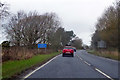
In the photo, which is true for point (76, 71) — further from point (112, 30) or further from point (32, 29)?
point (32, 29)

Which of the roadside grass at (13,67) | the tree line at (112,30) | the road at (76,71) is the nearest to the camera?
the road at (76,71)

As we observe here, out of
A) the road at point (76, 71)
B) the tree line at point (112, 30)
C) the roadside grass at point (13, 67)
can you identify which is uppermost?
the tree line at point (112, 30)

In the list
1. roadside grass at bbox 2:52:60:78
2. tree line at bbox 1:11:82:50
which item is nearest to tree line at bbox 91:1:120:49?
roadside grass at bbox 2:52:60:78

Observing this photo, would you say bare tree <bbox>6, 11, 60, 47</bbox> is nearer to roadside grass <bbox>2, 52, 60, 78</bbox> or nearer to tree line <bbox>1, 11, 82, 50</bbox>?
tree line <bbox>1, 11, 82, 50</bbox>

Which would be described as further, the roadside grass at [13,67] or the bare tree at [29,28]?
the bare tree at [29,28]

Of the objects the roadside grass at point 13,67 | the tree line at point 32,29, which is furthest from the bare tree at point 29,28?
the roadside grass at point 13,67

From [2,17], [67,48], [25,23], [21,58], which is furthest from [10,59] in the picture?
[25,23]

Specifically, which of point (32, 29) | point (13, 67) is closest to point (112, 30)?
point (13, 67)

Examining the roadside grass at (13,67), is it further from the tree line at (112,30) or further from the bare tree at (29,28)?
the bare tree at (29,28)

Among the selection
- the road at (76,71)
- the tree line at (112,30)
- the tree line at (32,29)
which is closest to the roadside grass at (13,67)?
the road at (76,71)

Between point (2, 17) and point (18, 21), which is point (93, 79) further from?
point (18, 21)

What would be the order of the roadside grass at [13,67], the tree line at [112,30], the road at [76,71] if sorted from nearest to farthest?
the road at [76,71] → the roadside grass at [13,67] → the tree line at [112,30]

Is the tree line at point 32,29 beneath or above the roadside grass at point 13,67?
above

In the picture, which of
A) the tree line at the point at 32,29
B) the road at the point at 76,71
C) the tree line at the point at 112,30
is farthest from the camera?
the tree line at the point at 32,29
